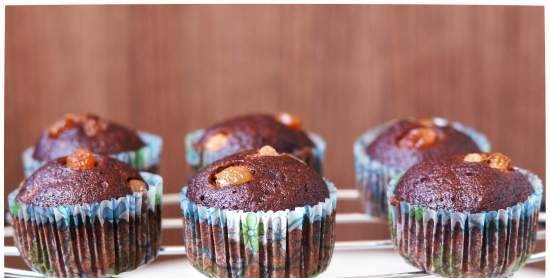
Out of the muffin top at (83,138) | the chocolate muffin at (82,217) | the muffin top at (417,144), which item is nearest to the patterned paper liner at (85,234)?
the chocolate muffin at (82,217)

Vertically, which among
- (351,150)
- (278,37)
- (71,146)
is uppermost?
(278,37)

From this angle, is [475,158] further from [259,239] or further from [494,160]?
[259,239]

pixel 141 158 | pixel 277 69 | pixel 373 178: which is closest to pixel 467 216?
pixel 373 178

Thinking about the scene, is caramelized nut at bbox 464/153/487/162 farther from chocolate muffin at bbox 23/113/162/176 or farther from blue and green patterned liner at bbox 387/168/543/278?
chocolate muffin at bbox 23/113/162/176

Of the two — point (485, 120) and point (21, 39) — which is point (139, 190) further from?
point (485, 120)

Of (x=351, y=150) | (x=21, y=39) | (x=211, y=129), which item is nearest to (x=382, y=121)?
(x=351, y=150)

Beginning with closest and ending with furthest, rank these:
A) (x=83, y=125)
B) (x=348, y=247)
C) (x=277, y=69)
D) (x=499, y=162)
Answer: (x=499, y=162)
(x=348, y=247)
(x=83, y=125)
(x=277, y=69)
